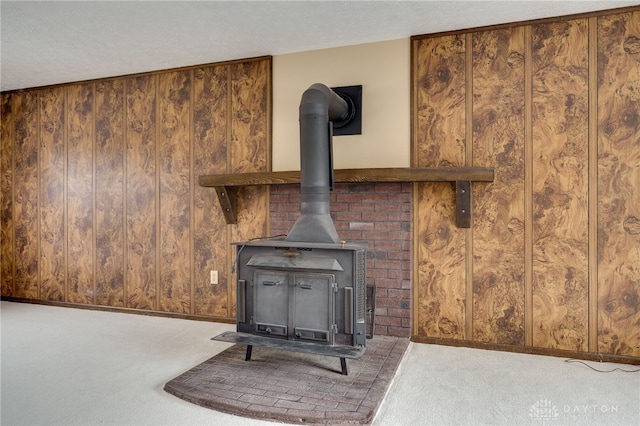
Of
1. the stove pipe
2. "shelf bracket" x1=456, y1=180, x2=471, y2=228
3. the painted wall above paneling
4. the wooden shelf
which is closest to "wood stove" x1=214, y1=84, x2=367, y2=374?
the stove pipe

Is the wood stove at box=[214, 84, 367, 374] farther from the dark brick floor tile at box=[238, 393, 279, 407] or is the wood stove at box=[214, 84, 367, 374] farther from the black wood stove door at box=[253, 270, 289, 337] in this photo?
the dark brick floor tile at box=[238, 393, 279, 407]

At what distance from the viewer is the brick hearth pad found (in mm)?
1930

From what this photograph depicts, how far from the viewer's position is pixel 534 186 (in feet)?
9.05

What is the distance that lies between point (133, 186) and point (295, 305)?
7.16 feet

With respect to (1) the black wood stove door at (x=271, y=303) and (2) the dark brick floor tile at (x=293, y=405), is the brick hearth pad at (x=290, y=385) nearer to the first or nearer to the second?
(2) the dark brick floor tile at (x=293, y=405)

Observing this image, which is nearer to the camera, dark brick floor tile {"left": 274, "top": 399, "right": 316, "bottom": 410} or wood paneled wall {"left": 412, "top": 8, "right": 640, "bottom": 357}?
dark brick floor tile {"left": 274, "top": 399, "right": 316, "bottom": 410}

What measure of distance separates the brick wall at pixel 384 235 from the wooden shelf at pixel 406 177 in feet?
0.86

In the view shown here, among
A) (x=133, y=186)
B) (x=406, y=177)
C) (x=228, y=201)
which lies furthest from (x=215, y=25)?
(x=133, y=186)

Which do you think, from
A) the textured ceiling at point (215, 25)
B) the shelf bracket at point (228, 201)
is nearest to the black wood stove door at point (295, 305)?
the shelf bracket at point (228, 201)

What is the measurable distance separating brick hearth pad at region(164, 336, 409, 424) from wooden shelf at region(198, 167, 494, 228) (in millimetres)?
1019

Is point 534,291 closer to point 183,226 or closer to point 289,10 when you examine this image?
point 289,10

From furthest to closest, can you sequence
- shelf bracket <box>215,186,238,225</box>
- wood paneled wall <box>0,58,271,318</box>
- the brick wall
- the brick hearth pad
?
wood paneled wall <box>0,58,271,318</box> < shelf bracket <box>215,186,238,225</box> < the brick wall < the brick hearth pad

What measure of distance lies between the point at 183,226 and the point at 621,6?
11.1 ft

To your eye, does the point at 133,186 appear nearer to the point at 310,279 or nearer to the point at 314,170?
the point at 314,170
